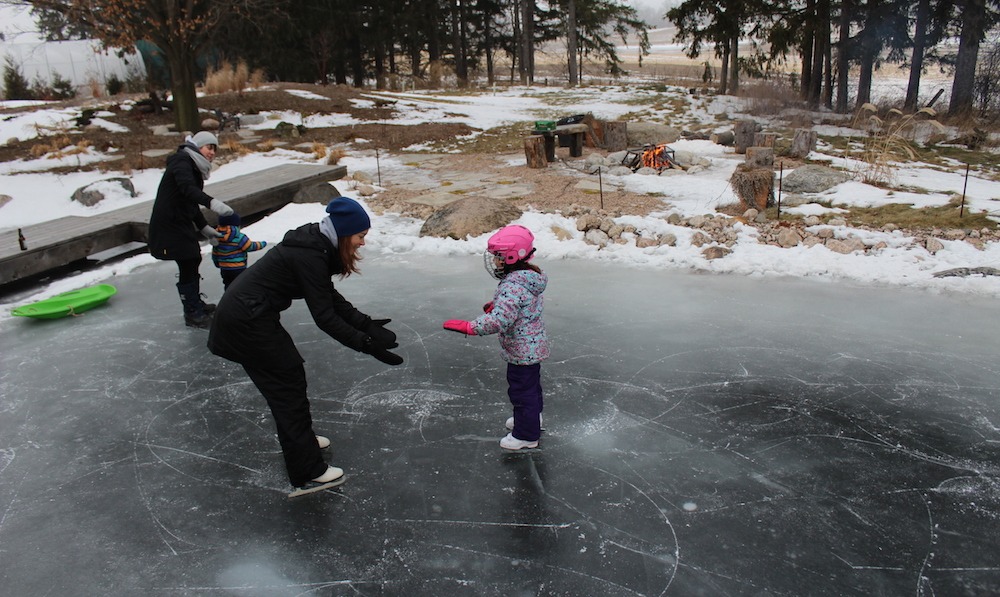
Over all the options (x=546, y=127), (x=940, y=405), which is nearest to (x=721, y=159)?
(x=546, y=127)

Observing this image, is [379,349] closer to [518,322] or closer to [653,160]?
[518,322]

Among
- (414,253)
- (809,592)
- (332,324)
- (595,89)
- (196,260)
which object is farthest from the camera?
(595,89)

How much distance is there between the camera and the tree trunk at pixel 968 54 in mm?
16375

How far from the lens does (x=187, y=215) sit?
5363mm

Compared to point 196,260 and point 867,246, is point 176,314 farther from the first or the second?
point 867,246

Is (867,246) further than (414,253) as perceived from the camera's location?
No

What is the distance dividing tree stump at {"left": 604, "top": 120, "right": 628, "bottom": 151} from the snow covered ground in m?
1.18

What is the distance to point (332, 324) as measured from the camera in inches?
118

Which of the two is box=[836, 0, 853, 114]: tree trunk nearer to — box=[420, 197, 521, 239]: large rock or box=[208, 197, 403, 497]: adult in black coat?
box=[420, 197, 521, 239]: large rock

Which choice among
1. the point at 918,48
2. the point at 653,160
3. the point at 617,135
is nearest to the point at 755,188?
the point at 653,160

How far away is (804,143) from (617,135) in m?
3.61

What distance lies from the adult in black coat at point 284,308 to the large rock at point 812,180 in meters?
7.99

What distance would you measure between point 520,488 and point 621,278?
3.51 m

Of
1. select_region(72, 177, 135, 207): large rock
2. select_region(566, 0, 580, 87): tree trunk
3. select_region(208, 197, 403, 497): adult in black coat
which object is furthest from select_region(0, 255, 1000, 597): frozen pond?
select_region(566, 0, 580, 87): tree trunk
